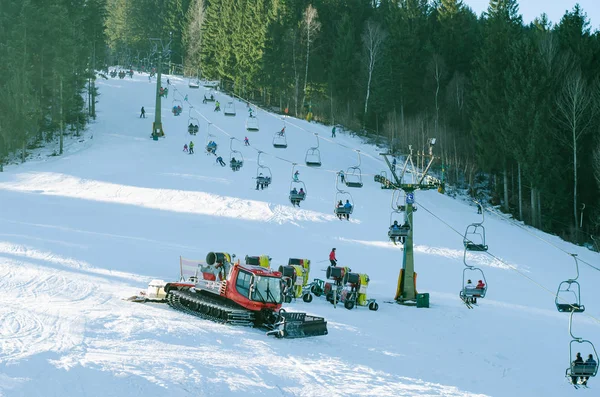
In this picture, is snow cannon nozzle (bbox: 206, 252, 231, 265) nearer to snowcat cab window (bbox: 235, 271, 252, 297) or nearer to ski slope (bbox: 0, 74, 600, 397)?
Answer: ski slope (bbox: 0, 74, 600, 397)

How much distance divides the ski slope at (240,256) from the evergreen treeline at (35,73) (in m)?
2.86

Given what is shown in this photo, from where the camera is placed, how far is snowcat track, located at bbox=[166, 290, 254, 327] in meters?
20.7

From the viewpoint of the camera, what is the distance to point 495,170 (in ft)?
186

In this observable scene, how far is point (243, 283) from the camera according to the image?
21.5 m

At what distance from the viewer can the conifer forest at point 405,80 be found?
49.8 metres

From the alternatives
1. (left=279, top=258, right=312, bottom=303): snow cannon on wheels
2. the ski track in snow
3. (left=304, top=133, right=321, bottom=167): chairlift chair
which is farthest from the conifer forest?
(left=279, top=258, right=312, bottom=303): snow cannon on wheels

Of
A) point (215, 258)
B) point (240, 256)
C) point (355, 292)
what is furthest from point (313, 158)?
point (215, 258)

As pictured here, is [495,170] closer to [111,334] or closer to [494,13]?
[494,13]

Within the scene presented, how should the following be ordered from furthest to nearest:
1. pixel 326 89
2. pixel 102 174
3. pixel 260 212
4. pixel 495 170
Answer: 1. pixel 326 89
2. pixel 495 170
3. pixel 102 174
4. pixel 260 212

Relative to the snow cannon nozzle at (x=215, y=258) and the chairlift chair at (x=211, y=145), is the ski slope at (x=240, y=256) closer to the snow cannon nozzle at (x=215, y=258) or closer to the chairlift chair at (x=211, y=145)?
the chairlift chair at (x=211, y=145)

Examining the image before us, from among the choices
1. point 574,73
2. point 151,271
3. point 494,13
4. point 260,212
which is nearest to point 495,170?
point 574,73

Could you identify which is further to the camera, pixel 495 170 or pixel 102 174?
pixel 495 170

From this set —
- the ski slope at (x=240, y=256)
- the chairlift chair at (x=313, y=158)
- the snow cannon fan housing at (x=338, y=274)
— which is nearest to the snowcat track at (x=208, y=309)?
the ski slope at (x=240, y=256)

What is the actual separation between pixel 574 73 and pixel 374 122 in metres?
26.7
